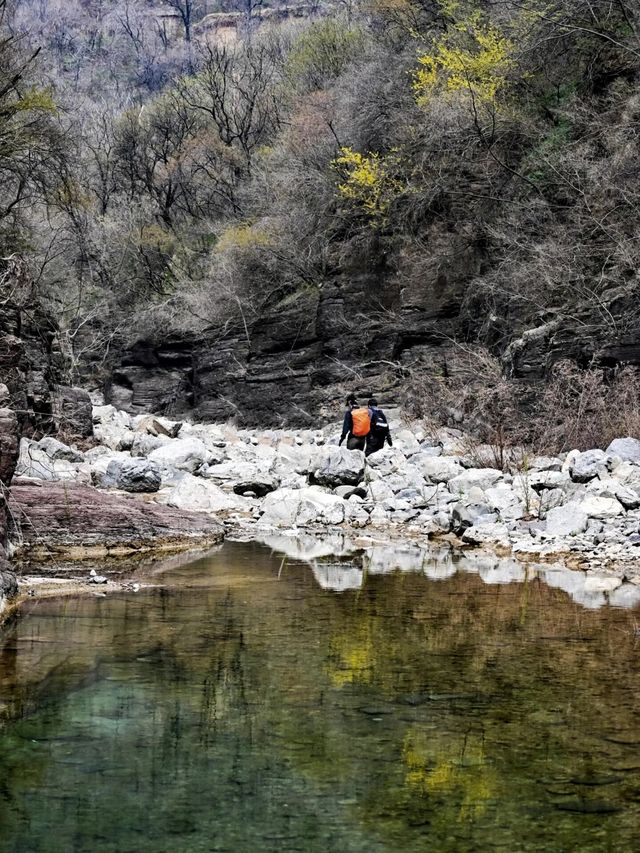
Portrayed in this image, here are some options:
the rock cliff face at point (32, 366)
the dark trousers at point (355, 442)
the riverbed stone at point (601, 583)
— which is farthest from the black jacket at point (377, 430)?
the riverbed stone at point (601, 583)

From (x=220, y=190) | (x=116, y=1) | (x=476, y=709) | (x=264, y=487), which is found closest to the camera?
(x=476, y=709)

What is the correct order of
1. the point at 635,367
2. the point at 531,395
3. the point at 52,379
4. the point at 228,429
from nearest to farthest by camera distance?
the point at 635,367
the point at 531,395
the point at 52,379
the point at 228,429

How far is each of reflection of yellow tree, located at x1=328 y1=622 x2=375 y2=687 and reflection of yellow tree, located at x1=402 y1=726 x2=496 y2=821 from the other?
0.84 meters

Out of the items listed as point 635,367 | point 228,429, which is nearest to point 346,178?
point 228,429

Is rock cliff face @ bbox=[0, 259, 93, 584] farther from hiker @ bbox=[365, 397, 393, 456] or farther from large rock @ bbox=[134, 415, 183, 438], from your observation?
hiker @ bbox=[365, 397, 393, 456]

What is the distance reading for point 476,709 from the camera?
176 inches

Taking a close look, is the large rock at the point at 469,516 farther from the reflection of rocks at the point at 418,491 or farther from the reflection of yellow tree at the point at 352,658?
the reflection of yellow tree at the point at 352,658

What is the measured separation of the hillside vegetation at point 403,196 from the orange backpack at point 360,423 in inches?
78.4

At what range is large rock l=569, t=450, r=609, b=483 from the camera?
1148 cm

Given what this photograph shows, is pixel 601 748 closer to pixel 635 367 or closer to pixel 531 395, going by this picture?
pixel 635 367

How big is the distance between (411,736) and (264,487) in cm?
990

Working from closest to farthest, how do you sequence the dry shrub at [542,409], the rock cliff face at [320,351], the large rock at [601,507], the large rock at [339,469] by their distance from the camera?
the large rock at [601,507], the large rock at [339,469], the dry shrub at [542,409], the rock cliff face at [320,351]

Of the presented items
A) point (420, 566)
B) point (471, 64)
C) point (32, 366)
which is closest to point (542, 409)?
point (420, 566)

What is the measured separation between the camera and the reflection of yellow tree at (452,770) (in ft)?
11.3
